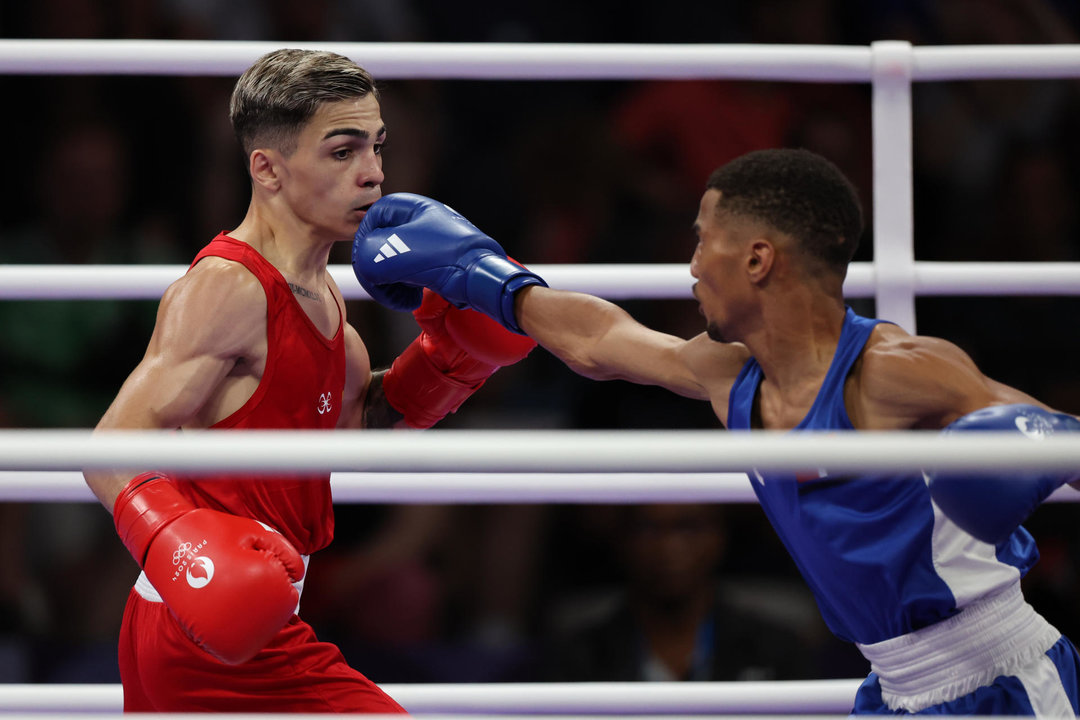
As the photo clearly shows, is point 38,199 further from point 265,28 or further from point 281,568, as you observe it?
point 281,568

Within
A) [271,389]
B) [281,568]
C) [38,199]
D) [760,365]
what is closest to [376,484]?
[271,389]

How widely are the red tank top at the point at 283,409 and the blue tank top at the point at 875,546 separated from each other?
721mm

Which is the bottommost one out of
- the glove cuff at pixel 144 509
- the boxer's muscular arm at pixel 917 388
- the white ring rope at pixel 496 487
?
the white ring rope at pixel 496 487

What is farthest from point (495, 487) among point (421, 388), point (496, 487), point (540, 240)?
point (540, 240)

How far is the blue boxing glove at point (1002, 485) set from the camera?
54.1 inches

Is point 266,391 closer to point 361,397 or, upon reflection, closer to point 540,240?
point 361,397

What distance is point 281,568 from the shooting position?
1.47 metres

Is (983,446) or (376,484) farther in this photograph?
(376,484)

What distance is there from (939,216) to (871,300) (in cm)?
43

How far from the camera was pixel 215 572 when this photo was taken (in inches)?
56.1

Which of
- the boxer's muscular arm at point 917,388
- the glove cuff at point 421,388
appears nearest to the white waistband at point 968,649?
the boxer's muscular arm at point 917,388

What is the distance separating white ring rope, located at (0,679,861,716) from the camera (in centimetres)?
193

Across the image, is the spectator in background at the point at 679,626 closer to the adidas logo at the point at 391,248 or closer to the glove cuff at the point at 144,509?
the adidas logo at the point at 391,248

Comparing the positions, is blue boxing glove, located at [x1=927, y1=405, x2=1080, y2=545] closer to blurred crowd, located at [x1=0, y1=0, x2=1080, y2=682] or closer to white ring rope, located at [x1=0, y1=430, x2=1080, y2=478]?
white ring rope, located at [x1=0, y1=430, x2=1080, y2=478]
